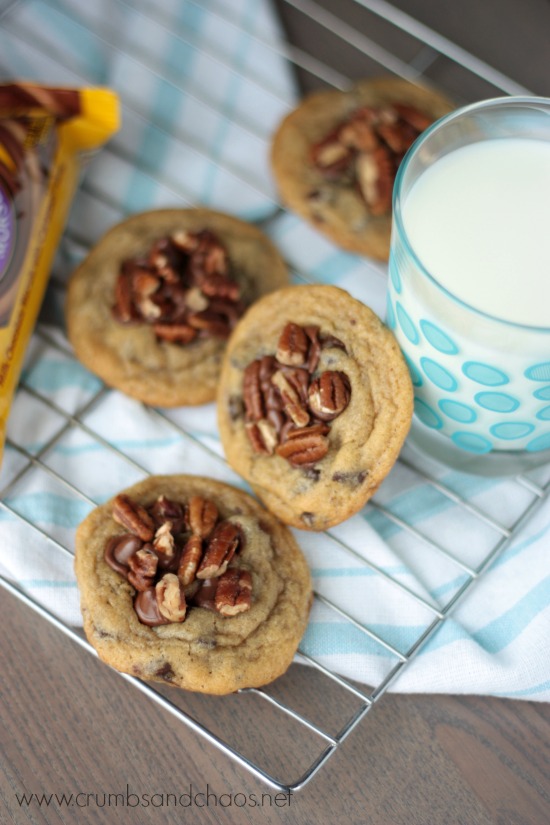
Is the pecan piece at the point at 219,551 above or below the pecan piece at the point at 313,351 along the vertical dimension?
below

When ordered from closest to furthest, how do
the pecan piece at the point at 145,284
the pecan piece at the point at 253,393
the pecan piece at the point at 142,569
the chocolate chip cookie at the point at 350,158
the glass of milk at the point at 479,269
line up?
the glass of milk at the point at 479,269 → the pecan piece at the point at 142,569 → the pecan piece at the point at 253,393 → the pecan piece at the point at 145,284 → the chocolate chip cookie at the point at 350,158

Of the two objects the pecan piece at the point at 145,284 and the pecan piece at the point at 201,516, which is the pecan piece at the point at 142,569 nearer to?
the pecan piece at the point at 201,516

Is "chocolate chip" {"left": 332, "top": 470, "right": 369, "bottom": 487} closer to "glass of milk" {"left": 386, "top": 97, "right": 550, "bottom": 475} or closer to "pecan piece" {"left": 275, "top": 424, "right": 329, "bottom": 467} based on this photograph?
"pecan piece" {"left": 275, "top": 424, "right": 329, "bottom": 467}

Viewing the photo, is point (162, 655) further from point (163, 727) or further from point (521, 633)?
point (521, 633)

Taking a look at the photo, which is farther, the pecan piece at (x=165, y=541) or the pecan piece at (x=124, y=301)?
the pecan piece at (x=124, y=301)

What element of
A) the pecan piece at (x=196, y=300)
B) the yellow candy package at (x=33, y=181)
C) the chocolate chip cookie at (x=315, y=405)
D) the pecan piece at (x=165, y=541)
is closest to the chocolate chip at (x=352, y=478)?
the chocolate chip cookie at (x=315, y=405)

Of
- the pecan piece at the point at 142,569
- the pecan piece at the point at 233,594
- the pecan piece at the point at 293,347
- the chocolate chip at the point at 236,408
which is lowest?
the pecan piece at the point at 142,569

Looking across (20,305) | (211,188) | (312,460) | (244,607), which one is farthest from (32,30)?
(244,607)
